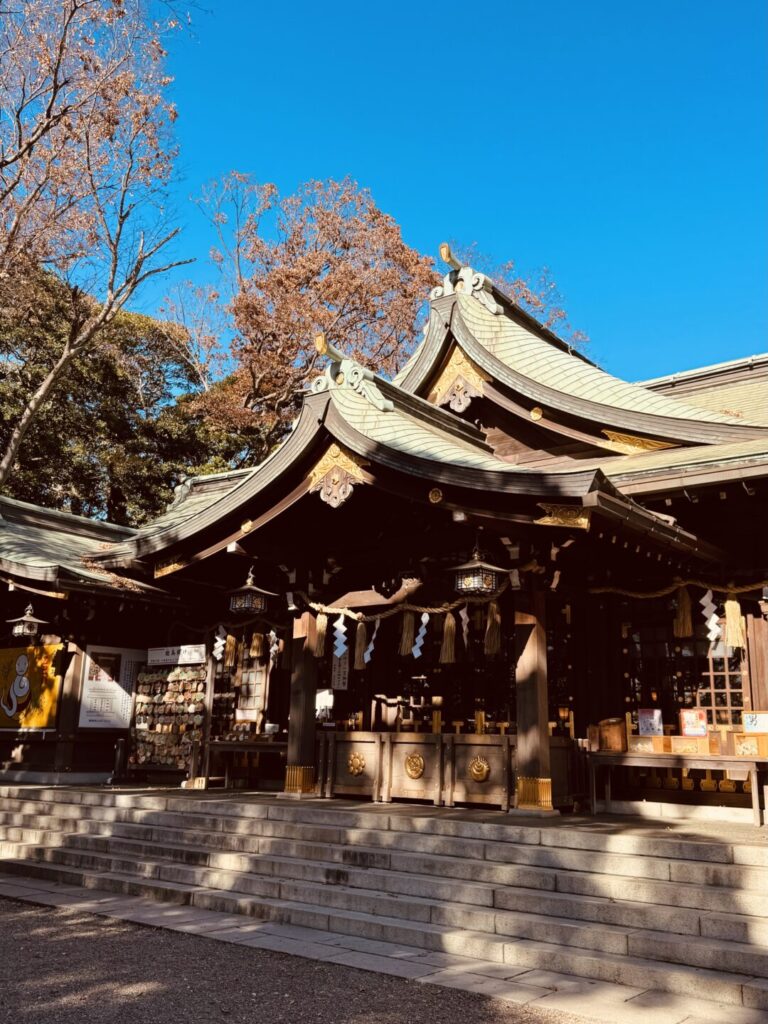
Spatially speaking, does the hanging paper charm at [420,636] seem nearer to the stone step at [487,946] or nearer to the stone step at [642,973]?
the stone step at [487,946]

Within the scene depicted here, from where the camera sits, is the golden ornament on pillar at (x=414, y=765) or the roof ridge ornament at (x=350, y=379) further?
the golden ornament on pillar at (x=414, y=765)

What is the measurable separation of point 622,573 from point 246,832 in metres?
5.76

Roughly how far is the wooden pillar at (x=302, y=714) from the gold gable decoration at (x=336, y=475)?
7.97 ft

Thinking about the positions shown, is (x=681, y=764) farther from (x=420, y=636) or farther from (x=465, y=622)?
(x=420, y=636)

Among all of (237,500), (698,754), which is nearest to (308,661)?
(237,500)

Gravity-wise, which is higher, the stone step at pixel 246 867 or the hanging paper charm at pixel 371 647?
the hanging paper charm at pixel 371 647

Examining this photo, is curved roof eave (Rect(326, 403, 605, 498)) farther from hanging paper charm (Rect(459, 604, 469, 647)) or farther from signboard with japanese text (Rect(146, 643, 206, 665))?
signboard with japanese text (Rect(146, 643, 206, 665))

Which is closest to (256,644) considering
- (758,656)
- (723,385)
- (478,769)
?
(478,769)

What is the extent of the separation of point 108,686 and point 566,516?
10.2 metres

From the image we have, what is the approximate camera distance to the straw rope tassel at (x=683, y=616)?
33.9 feet

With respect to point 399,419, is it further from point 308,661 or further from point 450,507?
point 308,661

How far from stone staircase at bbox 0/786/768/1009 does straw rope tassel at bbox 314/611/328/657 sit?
86.1 inches

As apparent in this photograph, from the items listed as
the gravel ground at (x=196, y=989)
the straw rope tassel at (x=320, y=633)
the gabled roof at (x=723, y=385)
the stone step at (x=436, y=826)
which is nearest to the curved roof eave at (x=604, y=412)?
the gabled roof at (x=723, y=385)

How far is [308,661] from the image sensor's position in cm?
1212
